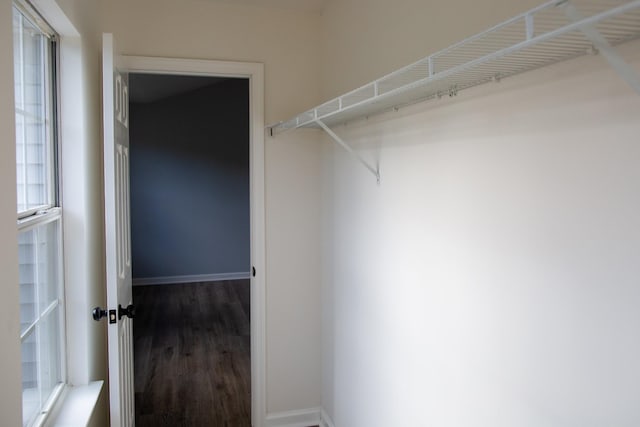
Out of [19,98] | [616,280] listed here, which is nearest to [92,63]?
[19,98]

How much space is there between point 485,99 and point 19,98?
4.81 ft

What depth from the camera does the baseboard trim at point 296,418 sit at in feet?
10.6

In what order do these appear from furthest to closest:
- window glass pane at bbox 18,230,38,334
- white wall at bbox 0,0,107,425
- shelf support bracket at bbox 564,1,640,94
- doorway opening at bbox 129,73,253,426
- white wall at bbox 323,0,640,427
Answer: doorway opening at bbox 129,73,253,426 < white wall at bbox 0,0,107,425 < window glass pane at bbox 18,230,38,334 < white wall at bbox 323,0,640,427 < shelf support bracket at bbox 564,1,640,94

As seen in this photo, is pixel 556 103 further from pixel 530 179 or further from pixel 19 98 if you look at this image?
pixel 19 98

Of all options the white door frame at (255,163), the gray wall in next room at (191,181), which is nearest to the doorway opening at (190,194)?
the gray wall in next room at (191,181)

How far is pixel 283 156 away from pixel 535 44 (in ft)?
7.60

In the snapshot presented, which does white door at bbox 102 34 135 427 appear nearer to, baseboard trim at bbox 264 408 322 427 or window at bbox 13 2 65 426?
window at bbox 13 2 65 426

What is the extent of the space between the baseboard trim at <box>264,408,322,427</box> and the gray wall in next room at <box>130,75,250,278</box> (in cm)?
447

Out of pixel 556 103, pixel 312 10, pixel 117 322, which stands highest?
pixel 312 10

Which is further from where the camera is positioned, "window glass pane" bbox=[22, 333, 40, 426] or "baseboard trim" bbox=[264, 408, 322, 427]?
"baseboard trim" bbox=[264, 408, 322, 427]

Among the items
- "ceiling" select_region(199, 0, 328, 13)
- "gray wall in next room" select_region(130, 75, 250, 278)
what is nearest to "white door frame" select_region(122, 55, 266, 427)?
"ceiling" select_region(199, 0, 328, 13)

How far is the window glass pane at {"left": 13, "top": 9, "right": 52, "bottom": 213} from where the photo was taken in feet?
5.71

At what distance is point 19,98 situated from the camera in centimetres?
174

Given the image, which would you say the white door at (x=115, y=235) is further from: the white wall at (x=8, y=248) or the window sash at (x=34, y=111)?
the white wall at (x=8, y=248)
